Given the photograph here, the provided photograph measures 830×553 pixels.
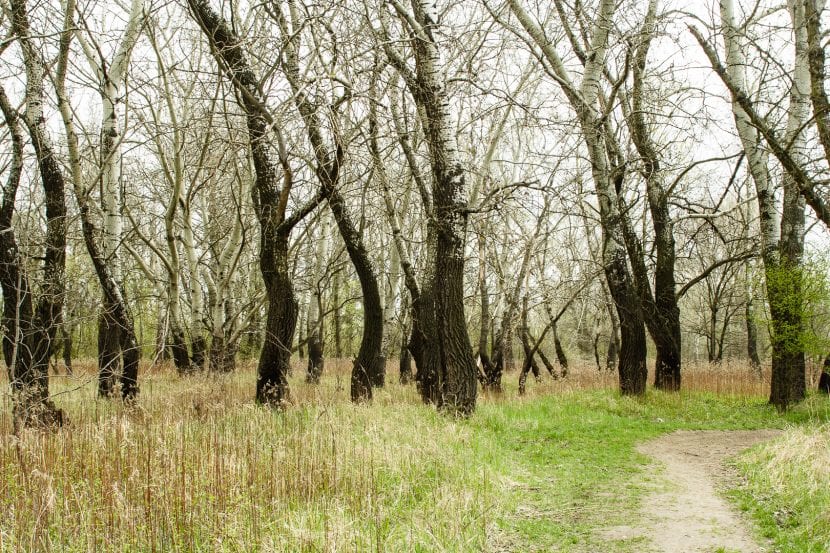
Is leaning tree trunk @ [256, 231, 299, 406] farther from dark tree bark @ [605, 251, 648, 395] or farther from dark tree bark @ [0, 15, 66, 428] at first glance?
dark tree bark @ [605, 251, 648, 395]

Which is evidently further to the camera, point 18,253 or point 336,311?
point 336,311

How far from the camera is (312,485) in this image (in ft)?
15.4

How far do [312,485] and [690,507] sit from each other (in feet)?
10.7

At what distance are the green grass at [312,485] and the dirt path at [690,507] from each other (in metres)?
0.20

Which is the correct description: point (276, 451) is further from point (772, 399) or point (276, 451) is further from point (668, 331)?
point (668, 331)

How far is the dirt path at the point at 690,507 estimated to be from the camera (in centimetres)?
435

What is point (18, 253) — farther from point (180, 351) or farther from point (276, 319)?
point (180, 351)

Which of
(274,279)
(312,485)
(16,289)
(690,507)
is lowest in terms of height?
(690,507)

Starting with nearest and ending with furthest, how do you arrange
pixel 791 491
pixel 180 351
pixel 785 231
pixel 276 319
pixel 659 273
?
pixel 791 491 < pixel 276 319 < pixel 785 231 < pixel 659 273 < pixel 180 351

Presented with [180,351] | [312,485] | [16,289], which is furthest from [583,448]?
[180,351]

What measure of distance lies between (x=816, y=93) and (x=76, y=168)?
9.47m

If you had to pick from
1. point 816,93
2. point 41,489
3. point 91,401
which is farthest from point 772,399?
point 91,401

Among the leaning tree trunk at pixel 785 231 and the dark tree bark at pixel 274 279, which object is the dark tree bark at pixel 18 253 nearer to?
the dark tree bark at pixel 274 279

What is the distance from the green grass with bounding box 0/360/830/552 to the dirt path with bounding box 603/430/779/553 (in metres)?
0.20
